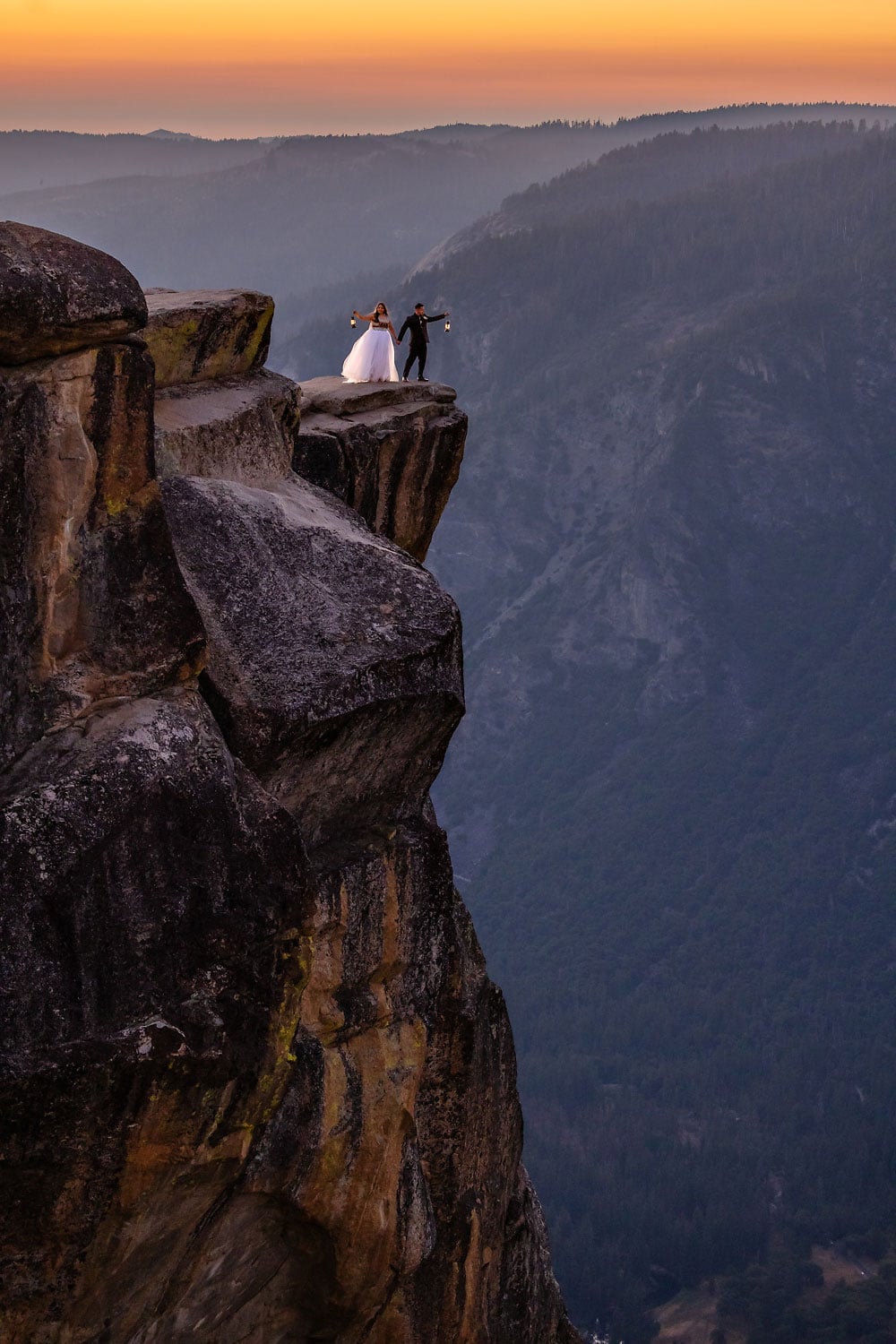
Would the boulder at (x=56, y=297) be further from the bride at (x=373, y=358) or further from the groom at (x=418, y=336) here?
the groom at (x=418, y=336)

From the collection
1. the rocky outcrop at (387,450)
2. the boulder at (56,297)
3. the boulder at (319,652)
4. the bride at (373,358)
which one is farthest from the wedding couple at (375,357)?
the boulder at (56,297)

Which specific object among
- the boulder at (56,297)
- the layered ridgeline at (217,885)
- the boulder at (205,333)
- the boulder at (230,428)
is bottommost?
the layered ridgeline at (217,885)

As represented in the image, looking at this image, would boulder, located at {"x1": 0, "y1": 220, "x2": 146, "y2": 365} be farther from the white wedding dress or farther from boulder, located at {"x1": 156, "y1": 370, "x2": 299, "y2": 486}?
the white wedding dress

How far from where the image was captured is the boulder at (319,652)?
1816 centimetres

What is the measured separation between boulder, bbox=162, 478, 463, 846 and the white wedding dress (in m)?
9.02

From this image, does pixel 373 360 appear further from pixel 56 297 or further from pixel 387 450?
pixel 56 297

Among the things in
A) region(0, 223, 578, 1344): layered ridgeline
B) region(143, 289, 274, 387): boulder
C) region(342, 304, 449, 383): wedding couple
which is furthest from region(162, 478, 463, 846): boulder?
region(342, 304, 449, 383): wedding couple

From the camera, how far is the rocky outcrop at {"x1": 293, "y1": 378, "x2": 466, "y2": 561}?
25547 millimetres

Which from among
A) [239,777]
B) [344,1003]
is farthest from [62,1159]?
[344,1003]

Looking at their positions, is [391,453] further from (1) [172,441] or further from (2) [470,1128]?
(2) [470,1128]

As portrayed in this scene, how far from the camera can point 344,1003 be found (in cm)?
1975

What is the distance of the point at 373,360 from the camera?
2958cm

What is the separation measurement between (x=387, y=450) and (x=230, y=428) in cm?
533

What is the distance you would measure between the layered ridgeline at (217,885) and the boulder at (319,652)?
0.15ft
